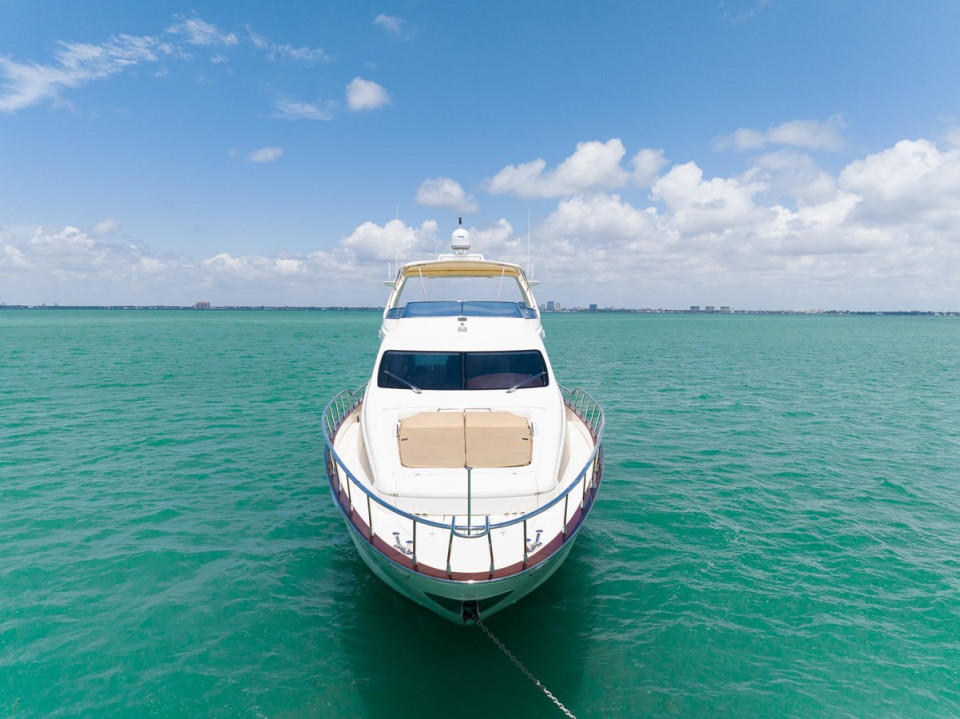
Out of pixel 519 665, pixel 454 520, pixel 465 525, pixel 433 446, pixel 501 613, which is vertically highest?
pixel 433 446

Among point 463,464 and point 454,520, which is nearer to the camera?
point 454,520

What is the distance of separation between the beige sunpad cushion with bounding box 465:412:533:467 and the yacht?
17 mm

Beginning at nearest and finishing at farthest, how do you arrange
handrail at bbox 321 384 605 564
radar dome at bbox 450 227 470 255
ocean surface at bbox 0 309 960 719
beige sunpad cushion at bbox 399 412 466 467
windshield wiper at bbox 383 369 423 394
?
handrail at bbox 321 384 605 564
ocean surface at bbox 0 309 960 719
beige sunpad cushion at bbox 399 412 466 467
windshield wiper at bbox 383 369 423 394
radar dome at bbox 450 227 470 255

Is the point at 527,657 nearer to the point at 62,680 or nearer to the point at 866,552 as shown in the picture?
the point at 62,680

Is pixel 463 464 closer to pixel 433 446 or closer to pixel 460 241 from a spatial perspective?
pixel 433 446

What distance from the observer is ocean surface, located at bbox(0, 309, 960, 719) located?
6.33 m

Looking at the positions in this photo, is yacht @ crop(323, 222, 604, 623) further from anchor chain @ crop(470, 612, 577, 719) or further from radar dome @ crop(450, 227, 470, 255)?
radar dome @ crop(450, 227, 470, 255)

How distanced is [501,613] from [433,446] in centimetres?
288

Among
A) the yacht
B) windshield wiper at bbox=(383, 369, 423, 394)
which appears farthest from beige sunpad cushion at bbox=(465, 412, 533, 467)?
windshield wiper at bbox=(383, 369, 423, 394)

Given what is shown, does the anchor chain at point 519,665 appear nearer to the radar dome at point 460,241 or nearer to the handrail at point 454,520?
the handrail at point 454,520

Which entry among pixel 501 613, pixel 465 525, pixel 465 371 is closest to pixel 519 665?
Result: pixel 501 613

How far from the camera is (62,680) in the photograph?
6395 millimetres

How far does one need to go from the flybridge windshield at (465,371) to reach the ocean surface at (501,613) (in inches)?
143

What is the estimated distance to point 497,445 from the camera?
8.03 m
